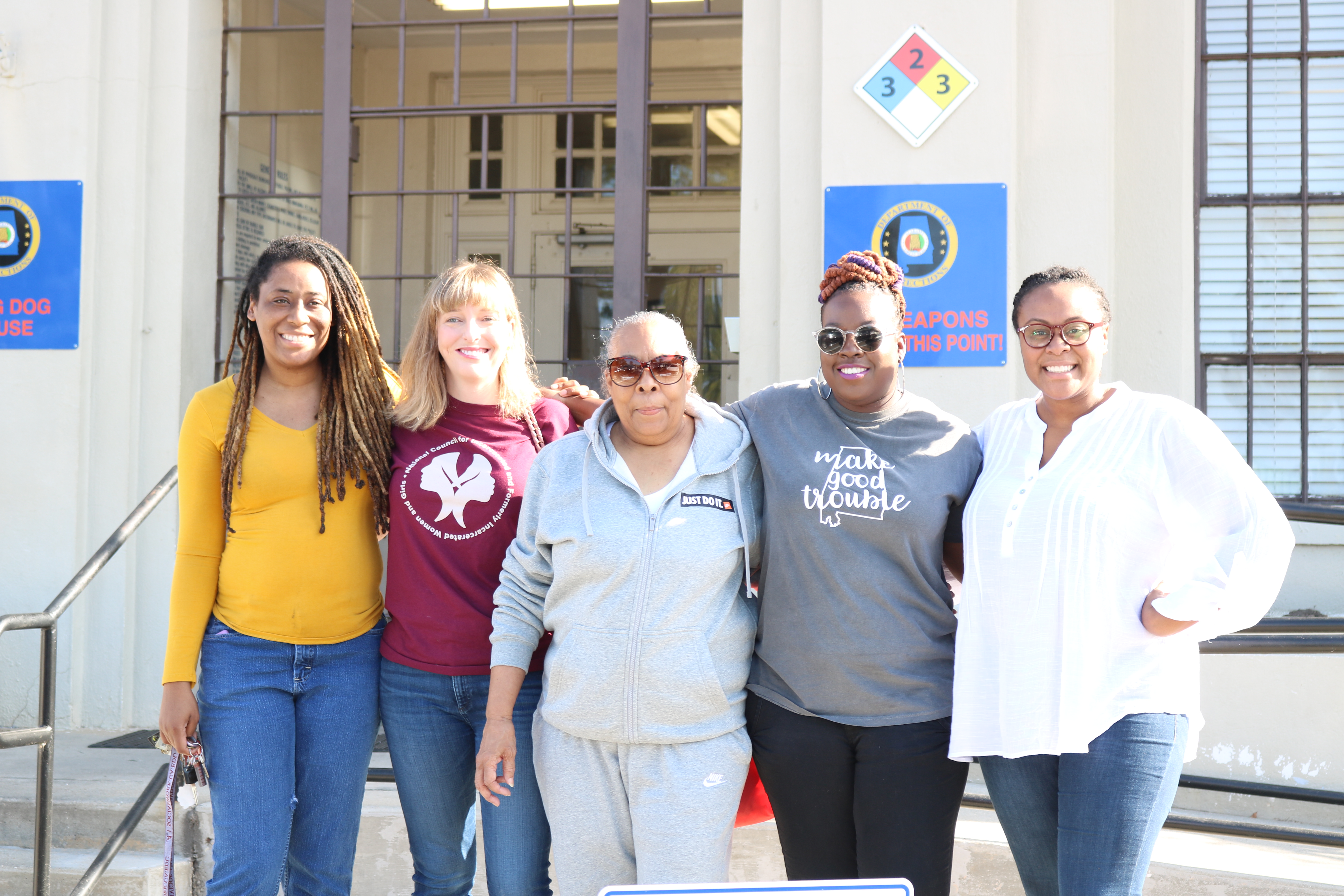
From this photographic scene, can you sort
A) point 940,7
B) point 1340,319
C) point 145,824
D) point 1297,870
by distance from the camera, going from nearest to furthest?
1. point 1297,870
2. point 145,824
3. point 940,7
4. point 1340,319

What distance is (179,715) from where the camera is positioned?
272 cm

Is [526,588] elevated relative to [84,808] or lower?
elevated

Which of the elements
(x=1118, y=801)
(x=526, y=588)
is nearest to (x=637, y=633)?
(x=526, y=588)

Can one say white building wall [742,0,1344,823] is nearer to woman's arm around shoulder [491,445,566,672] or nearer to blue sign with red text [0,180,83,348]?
woman's arm around shoulder [491,445,566,672]

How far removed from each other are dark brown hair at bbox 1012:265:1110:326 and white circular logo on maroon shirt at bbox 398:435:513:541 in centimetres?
124

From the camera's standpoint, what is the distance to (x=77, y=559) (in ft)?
17.5

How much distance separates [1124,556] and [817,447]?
26.4 inches

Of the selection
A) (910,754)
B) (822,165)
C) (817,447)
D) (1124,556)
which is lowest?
(910,754)

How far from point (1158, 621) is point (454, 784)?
162 cm

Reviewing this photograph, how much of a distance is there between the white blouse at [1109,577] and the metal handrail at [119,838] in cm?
277

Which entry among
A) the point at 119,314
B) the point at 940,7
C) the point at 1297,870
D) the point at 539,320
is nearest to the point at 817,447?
the point at 1297,870

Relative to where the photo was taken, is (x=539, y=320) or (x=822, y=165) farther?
(x=539, y=320)

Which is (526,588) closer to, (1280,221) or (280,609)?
(280,609)

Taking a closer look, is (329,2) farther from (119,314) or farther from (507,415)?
(507,415)
